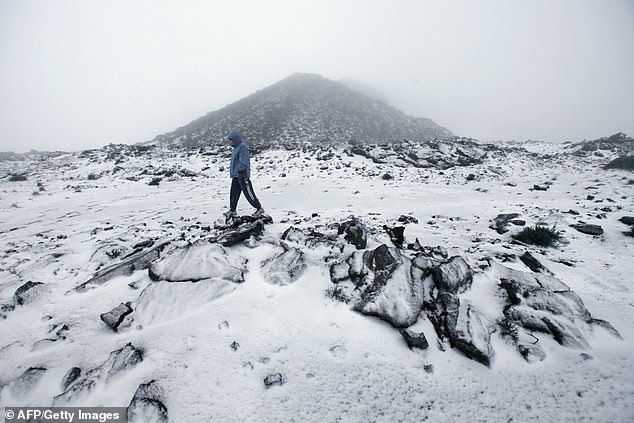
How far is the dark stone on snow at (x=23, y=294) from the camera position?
3.51 meters

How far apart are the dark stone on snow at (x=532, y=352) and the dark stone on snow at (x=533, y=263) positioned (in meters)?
1.87

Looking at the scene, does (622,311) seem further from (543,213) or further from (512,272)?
(543,213)

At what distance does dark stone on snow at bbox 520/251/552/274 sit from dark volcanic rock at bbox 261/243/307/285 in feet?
11.9

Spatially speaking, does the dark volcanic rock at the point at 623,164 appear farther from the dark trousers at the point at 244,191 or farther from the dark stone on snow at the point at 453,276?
the dark trousers at the point at 244,191

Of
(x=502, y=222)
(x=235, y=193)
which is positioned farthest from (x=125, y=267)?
(x=502, y=222)

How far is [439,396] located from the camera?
2.58 meters

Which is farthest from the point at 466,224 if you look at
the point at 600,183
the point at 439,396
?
the point at 600,183

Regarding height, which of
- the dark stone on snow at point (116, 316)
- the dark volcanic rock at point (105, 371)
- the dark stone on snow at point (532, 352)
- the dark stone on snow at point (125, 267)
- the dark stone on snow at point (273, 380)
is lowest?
the dark stone on snow at point (532, 352)

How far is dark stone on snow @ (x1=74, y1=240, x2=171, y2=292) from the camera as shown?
152 inches

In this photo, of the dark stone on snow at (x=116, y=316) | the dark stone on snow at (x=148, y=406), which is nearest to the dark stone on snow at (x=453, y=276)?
the dark stone on snow at (x=148, y=406)

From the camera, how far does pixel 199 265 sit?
12.8 feet

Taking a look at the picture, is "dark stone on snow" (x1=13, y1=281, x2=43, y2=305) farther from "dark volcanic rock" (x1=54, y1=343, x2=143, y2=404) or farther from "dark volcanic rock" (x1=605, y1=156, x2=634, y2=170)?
"dark volcanic rock" (x1=605, y1=156, x2=634, y2=170)

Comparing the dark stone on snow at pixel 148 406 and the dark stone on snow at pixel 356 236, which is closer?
the dark stone on snow at pixel 148 406

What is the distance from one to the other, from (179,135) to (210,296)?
39.2 m
